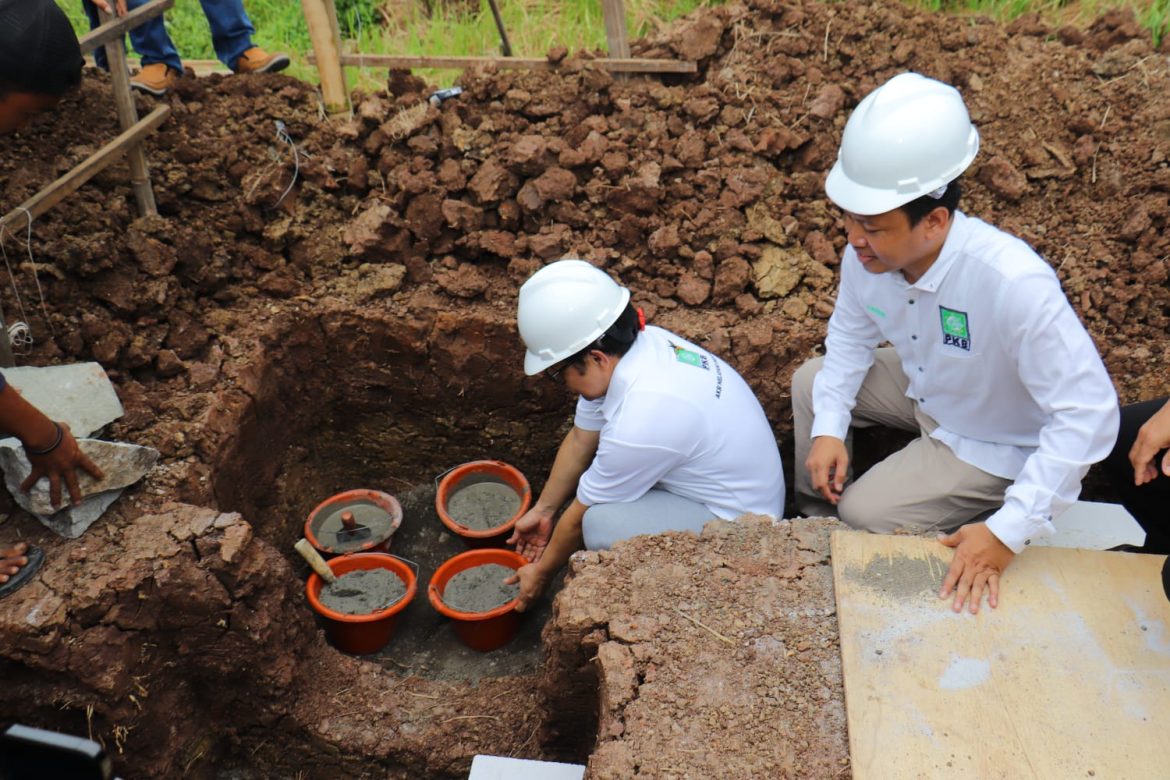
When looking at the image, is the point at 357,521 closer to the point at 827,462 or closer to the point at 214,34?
the point at 827,462

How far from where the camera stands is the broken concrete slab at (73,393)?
2881 millimetres

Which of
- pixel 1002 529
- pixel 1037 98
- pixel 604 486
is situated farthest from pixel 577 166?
pixel 1002 529

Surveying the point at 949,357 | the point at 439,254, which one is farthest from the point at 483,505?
the point at 949,357

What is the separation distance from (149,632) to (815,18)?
3.66 m

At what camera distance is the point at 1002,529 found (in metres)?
2.17

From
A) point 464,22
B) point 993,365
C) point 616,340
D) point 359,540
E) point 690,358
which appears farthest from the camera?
point 464,22

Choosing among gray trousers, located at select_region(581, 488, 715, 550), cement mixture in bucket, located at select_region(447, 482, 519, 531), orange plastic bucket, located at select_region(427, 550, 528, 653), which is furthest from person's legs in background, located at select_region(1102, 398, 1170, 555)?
cement mixture in bucket, located at select_region(447, 482, 519, 531)

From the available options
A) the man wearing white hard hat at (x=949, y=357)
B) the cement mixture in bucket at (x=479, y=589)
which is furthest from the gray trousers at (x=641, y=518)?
the cement mixture in bucket at (x=479, y=589)

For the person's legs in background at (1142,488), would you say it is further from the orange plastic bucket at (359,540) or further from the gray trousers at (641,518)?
the orange plastic bucket at (359,540)

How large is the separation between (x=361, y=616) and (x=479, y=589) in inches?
18.6

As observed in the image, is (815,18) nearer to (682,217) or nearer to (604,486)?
(682,217)

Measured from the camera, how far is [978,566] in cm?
221

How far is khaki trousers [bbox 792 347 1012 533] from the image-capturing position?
9.00 ft

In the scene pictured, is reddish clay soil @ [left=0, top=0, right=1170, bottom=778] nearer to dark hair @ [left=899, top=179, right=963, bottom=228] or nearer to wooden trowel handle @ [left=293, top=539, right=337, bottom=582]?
wooden trowel handle @ [left=293, top=539, right=337, bottom=582]
